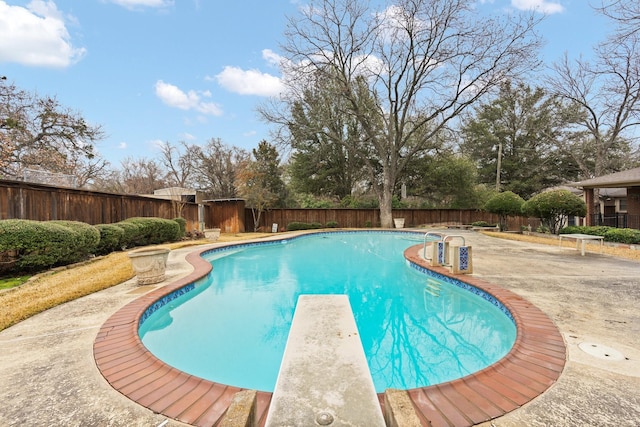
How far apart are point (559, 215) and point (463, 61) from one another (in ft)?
32.9

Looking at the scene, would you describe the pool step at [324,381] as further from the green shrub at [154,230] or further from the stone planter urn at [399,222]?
the stone planter urn at [399,222]

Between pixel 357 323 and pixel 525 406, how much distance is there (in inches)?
95.8

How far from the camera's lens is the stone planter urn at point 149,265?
16.2 ft

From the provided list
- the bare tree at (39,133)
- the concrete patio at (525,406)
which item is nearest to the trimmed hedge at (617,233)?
the concrete patio at (525,406)

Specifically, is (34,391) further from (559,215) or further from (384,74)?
(384,74)

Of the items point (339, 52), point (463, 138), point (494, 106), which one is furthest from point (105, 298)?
point (494, 106)

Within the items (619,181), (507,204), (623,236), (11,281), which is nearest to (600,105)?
(619,181)

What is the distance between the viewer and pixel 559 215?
12.9 metres

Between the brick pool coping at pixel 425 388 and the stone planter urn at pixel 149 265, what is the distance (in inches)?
81.0

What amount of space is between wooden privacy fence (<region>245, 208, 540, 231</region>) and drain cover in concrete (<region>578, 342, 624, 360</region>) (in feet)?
59.0

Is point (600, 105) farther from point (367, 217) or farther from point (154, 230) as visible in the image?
point (154, 230)

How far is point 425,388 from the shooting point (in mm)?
2084

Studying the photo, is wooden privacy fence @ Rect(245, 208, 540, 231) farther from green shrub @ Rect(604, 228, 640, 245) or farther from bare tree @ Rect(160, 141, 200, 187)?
bare tree @ Rect(160, 141, 200, 187)

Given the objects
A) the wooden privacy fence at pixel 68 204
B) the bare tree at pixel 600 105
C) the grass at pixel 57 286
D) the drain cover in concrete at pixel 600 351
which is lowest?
the drain cover in concrete at pixel 600 351
